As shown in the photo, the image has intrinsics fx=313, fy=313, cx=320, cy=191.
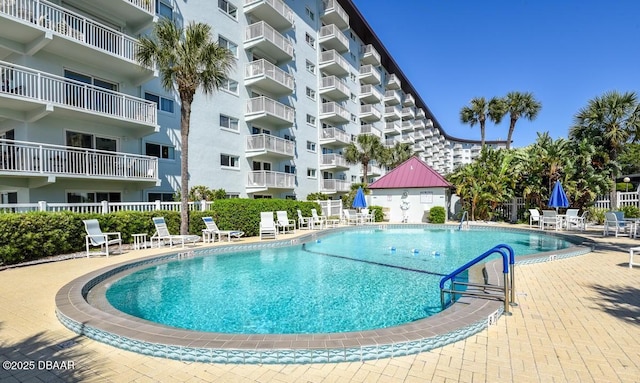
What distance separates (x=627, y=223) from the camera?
49.3 feet

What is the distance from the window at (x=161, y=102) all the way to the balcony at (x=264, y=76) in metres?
6.51

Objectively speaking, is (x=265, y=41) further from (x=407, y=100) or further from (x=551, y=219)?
(x=407, y=100)

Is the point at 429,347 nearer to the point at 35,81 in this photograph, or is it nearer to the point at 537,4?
the point at 35,81

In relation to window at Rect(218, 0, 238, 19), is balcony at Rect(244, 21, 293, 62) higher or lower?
lower

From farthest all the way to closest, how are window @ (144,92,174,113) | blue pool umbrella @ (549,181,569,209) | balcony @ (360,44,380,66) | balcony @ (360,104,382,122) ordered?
1. balcony @ (360,44,380,66)
2. balcony @ (360,104,382,122)
3. blue pool umbrella @ (549,181,569,209)
4. window @ (144,92,174,113)

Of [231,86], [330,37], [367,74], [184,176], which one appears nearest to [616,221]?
[184,176]

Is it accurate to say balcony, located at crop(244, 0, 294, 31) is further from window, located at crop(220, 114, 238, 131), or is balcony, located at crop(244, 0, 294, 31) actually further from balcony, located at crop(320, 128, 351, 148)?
balcony, located at crop(320, 128, 351, 148)

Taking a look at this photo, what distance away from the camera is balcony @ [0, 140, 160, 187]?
11.4m

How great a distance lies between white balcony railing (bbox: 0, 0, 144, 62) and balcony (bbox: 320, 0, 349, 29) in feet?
70.1

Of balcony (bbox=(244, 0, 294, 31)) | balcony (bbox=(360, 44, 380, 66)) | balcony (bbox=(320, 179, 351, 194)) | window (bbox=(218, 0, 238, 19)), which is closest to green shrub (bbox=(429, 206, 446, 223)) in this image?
balcony (bbox=(320, 179, 351, 194))

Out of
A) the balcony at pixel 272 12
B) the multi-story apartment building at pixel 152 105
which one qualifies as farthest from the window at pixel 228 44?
the balcony at pixel 272 12

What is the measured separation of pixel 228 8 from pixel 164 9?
5724mm

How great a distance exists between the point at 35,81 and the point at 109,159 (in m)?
3.76

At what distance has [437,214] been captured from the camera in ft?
76.8
